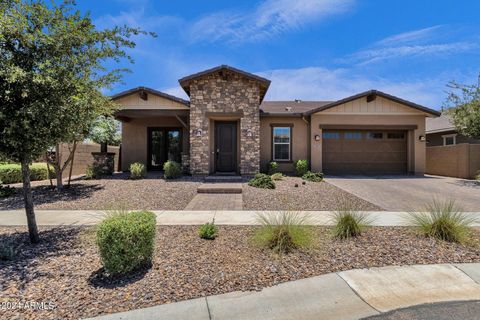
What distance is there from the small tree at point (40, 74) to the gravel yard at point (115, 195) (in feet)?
10.5

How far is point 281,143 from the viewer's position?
51.4 ft

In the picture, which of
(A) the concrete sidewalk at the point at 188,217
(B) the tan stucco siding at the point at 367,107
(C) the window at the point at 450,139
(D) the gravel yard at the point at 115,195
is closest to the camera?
(A) the concrete sidewalk at the point at 188,217

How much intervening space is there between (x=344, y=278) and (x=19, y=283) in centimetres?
426

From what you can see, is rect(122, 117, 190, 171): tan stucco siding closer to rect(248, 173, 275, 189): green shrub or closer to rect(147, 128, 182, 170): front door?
rect(147, 128, 182, 170): front door

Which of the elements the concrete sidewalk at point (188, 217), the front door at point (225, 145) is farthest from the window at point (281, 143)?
the concrete sidewalk at point (188, 217)

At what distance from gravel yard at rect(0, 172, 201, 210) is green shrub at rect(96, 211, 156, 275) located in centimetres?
396

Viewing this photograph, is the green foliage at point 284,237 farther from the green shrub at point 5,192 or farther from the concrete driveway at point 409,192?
the green shrub at point 5,192

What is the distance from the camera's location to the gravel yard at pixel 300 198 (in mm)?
8167

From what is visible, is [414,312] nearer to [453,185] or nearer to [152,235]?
[152,235]

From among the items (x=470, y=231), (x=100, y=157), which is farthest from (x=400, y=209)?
(x=100, y=157)

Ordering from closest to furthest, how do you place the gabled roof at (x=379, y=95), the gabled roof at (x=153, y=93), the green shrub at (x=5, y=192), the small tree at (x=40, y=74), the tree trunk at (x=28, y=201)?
the small tree at (x=40, y=74) < the tree trunk at (x=28, y=201) < the green shrub at (x=5, y=192) < the gabled roof at (x=153, y=93) < the gabled roof at (x=379, y=95)

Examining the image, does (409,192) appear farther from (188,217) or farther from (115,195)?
(115,195)

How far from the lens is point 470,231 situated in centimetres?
530

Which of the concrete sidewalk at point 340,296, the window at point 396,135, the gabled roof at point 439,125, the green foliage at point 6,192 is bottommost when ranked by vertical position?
the concrete sidewalk at point 340,296
